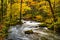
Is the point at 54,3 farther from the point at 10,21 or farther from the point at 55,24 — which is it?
the point at 10,21

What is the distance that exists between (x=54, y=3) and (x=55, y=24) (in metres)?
3.86

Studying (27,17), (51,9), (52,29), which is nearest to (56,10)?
(51,9)

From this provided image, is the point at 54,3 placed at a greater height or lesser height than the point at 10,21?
greater

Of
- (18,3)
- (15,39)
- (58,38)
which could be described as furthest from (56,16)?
(18,3)

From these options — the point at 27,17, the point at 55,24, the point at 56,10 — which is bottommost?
the point at 27,17

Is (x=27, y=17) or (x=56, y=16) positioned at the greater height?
(x=56, y=16)

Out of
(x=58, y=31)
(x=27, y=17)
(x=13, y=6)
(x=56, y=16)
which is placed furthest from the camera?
(x=27, y=17)

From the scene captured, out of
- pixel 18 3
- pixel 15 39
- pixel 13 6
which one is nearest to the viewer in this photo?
pixel 15 39

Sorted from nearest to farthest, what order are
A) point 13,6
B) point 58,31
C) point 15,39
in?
point 15,39 → point 58,31 → point 13,6

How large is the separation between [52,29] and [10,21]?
8873 mm

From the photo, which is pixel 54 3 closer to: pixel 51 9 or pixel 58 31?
pixel 51 9

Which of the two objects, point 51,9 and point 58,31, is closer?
point 58,31

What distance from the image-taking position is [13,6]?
2716cm

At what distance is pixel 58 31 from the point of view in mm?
19703
